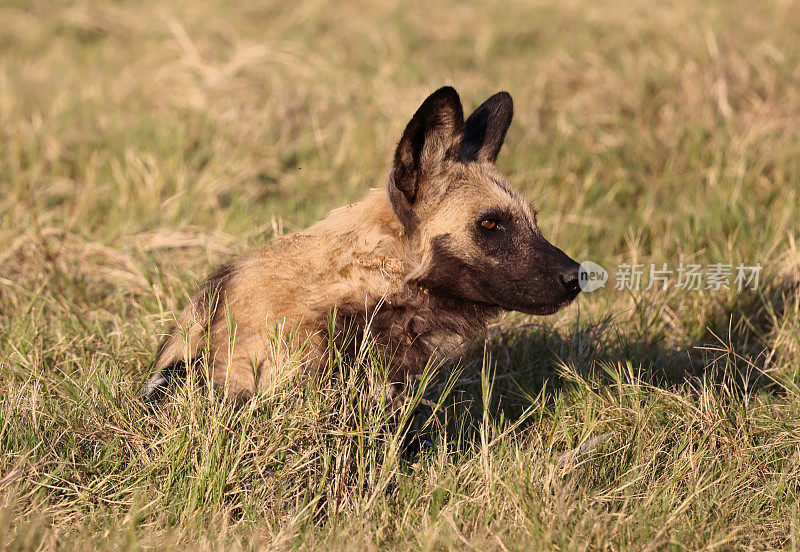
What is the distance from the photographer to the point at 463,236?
3.07 meters

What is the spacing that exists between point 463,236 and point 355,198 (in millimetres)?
2576

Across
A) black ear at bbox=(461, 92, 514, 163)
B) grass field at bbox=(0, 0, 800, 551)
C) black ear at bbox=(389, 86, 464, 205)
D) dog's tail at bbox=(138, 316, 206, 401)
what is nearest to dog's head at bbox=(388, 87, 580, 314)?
black ear at bbox=(389, 86, 464, 205)

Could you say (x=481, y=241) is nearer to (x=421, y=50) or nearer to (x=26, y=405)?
(x=26, y=405)

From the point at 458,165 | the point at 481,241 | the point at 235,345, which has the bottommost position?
the point at 235,345

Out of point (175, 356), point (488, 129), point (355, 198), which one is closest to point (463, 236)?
point (488, 129)

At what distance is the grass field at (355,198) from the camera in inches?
107

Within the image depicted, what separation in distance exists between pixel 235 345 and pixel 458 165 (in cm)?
107

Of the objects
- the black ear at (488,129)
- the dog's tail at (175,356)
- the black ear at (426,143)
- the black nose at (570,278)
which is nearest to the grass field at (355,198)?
the dog's tail at (175,356)

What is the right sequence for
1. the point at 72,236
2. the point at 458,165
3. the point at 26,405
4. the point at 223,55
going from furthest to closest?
1. the point at 223,55
2. the point at 72,236
3. the point at 458,165
4. the point at 26,405

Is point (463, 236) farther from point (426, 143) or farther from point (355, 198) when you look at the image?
point (355, 198)

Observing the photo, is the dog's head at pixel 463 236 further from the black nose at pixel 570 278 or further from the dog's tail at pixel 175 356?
the dog's tail at pixel 175 356

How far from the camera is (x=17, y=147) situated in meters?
5.95

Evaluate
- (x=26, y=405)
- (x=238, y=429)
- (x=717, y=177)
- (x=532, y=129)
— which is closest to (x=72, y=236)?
(x=26, y=405)

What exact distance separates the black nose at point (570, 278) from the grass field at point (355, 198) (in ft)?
1.60
